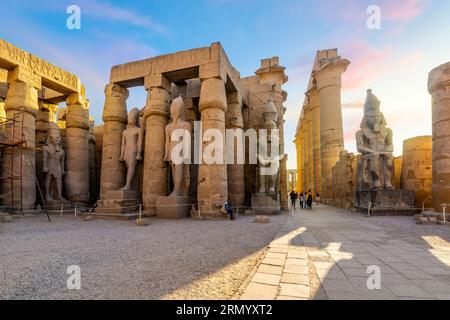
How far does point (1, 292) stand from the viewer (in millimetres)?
2410

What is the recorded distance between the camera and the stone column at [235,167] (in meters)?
11.4

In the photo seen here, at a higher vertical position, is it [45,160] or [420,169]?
[45,160]

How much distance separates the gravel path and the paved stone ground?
365 mm

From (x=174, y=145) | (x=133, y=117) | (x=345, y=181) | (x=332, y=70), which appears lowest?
(x=345, y=181)

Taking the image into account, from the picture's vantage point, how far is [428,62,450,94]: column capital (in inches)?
339

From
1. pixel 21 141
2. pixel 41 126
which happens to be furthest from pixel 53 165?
pixel 41 126

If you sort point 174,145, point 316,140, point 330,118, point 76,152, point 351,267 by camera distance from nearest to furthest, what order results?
point 351,267
point 174,145
point 76,152
point 330,118
point 316,140

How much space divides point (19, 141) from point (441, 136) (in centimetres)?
1715

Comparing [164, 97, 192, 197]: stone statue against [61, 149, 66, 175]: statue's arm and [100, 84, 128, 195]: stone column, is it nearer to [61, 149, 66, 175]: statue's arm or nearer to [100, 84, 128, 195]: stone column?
[100, 84, 128, 195]: stone column

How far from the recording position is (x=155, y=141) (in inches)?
389

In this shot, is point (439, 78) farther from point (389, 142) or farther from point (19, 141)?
point (19, 141)

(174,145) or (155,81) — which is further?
(155,81)
